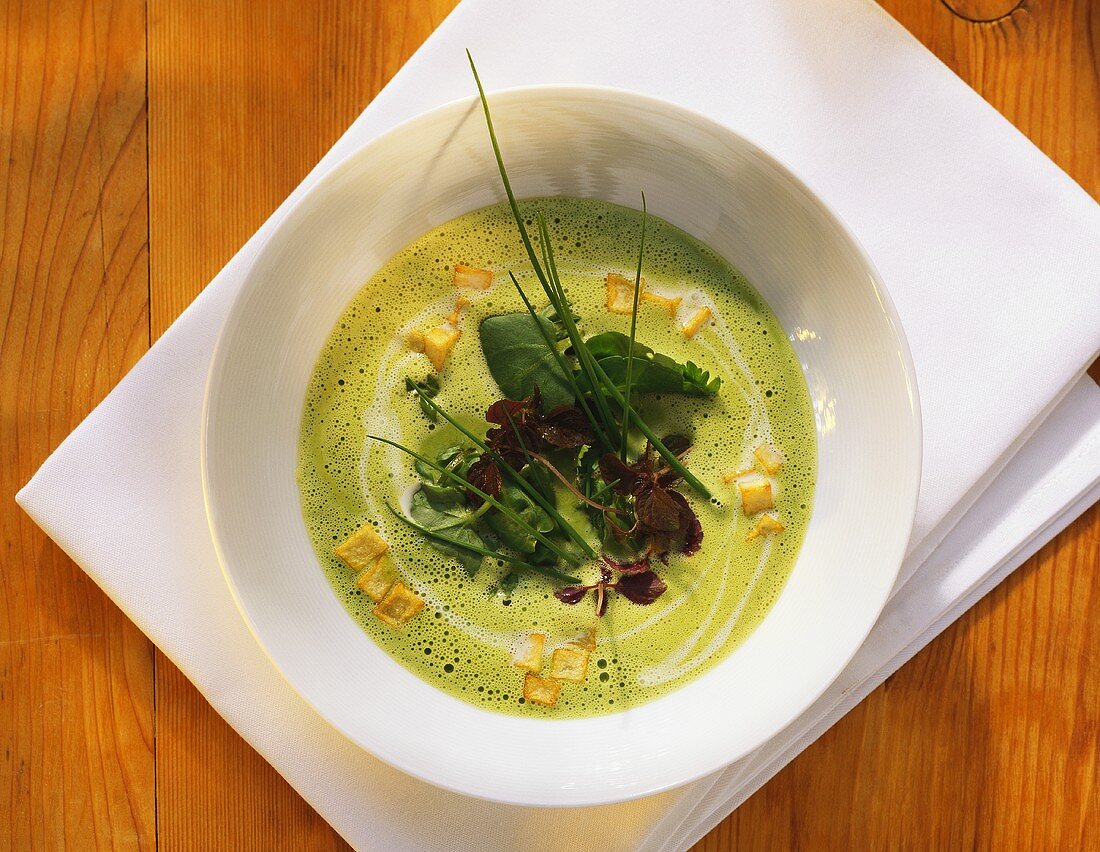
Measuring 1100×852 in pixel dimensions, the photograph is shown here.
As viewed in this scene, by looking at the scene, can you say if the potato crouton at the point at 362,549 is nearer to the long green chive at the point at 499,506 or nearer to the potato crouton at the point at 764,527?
the long green chive at the point at 499,506

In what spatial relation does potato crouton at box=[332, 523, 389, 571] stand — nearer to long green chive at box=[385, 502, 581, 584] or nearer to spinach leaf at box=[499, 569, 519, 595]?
long green chive at box=[385, 502, 581, 584]

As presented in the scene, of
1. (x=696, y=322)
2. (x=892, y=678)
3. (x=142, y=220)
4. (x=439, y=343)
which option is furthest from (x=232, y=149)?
(x=892, y=678)

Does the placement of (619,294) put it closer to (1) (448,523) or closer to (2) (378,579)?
(1) (448,523)

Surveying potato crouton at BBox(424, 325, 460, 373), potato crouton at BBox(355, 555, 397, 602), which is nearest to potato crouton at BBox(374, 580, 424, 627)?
potato crouton at BBox(355, 555, 397, 602)

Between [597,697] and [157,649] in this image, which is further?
[157,649]

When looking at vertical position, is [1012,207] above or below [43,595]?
above

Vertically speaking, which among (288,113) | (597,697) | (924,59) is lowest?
(597,697)

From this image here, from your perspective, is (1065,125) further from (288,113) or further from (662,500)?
(288,113)

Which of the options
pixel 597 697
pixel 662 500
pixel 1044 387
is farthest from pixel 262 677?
pixel 1044 387
